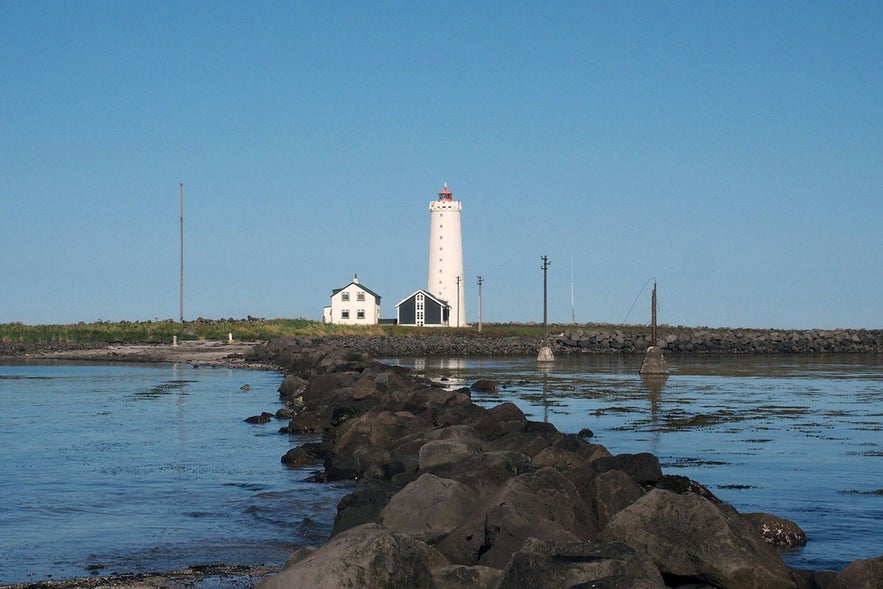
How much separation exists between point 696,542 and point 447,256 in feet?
230

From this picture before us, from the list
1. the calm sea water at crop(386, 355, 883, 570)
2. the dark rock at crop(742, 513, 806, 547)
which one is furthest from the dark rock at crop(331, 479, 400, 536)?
the calm sea water at crop(386, 355, 883, 570)

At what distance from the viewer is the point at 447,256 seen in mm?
77500

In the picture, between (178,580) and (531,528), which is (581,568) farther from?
(178,580)

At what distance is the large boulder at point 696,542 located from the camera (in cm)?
739

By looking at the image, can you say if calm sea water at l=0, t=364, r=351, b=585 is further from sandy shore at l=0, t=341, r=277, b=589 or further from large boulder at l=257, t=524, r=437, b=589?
large boulder at l=257, t=524, r=437, b=589

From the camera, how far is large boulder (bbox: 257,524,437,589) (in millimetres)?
6559

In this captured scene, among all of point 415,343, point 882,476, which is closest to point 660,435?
point 882,476

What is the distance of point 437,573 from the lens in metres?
7.16

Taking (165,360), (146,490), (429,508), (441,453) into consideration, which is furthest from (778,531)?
(165,360)

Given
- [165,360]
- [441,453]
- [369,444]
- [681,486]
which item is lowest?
[681,486]

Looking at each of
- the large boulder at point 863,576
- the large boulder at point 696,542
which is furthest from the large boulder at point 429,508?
the large boulder at point 863,576

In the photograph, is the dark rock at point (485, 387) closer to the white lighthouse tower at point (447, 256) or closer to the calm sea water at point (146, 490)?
the calm sea water at point (146, 490)

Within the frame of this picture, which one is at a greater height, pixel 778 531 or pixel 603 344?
pixel 603 344

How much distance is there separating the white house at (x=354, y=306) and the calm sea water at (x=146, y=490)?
163 feet
